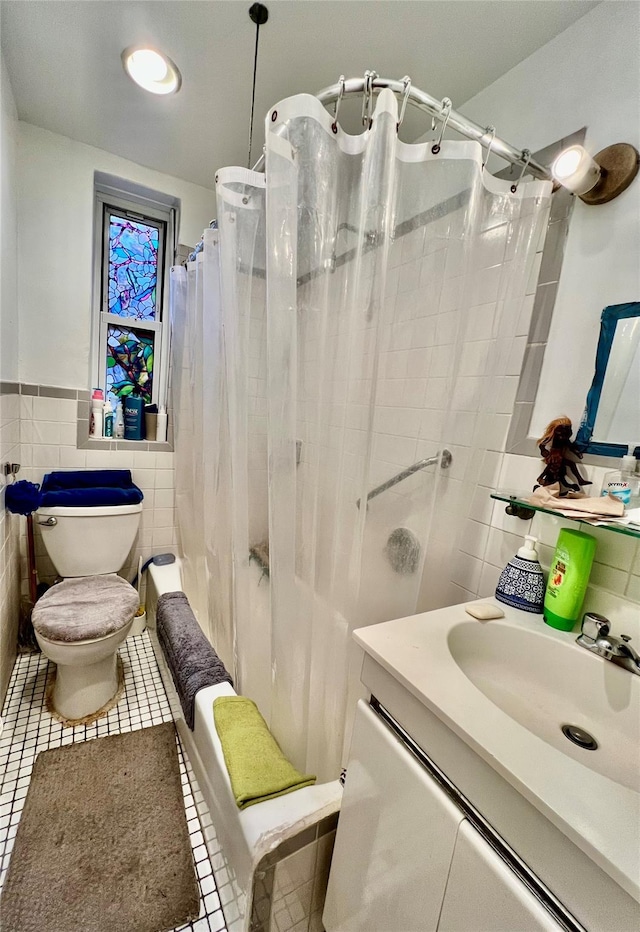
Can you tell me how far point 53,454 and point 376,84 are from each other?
6.20 feet

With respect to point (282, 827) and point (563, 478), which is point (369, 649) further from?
point (563, 478)

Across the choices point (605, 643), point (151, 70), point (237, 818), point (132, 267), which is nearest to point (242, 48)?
point (151, 70)

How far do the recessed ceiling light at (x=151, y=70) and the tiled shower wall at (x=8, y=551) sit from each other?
120cm

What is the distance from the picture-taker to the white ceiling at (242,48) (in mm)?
1006

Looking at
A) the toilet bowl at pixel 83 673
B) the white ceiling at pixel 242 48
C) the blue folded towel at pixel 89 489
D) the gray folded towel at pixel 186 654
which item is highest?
the white ceiling at pixel 242 48

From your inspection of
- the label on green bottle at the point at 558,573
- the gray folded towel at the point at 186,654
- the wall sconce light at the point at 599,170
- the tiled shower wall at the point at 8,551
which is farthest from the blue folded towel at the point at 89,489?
the wall sconce light at the point at 599,170

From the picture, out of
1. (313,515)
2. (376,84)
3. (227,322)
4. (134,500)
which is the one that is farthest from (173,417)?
(376,84)

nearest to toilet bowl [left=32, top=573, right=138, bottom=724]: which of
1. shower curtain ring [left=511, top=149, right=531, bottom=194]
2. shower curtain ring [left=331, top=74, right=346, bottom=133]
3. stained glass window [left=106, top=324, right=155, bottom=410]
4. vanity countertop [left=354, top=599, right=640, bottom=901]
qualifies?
stained glass window [left=106, top=324, right=155, bottom=410]

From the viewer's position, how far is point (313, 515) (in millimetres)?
920

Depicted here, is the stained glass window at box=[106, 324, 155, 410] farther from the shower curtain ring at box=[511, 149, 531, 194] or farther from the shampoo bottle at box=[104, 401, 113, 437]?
the shower curtain ring at box=[511, 149, 531, 194]

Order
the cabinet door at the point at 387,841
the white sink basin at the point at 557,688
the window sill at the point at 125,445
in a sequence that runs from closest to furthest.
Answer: the cabinet door at the point at 387,841 → the white sink basin at the point at 557,688 → the window sill at the point at 125,445

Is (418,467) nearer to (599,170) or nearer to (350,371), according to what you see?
(350,371)

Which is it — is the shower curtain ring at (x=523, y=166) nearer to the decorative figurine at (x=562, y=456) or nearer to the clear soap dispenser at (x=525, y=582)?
the decorative figurine at (x=562, y=456)

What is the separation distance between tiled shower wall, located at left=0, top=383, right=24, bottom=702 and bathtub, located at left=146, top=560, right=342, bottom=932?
902mm
